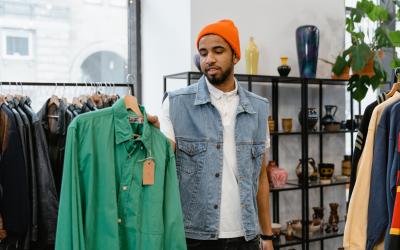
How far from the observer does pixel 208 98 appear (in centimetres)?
224

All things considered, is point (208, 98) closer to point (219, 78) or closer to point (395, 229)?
point (219, 78)

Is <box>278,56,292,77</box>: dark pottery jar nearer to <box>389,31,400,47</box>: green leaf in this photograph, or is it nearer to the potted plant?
the potted plant

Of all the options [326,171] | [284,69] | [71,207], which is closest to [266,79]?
[284,69]

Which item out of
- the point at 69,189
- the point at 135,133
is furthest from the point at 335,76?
the point at 69,189

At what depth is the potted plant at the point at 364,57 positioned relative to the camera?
387 centimetres

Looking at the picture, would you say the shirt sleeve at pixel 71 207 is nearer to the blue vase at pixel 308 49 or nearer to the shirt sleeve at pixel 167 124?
the shirt sleeve at pixel 167 124

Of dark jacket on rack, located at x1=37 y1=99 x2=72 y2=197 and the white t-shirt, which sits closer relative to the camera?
the white t-shirt

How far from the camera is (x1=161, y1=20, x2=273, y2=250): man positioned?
2166 mm

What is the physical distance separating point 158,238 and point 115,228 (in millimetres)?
188

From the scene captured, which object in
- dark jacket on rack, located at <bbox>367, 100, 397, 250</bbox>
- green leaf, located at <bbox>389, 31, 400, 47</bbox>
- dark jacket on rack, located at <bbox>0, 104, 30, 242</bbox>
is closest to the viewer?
dark jacket on rack, located at <bbox>367, 100, 397, 250</bbox>

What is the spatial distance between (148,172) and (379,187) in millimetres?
1069

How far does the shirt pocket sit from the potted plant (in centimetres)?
214

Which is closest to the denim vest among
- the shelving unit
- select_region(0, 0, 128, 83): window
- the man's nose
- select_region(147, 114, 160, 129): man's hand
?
the man's nose

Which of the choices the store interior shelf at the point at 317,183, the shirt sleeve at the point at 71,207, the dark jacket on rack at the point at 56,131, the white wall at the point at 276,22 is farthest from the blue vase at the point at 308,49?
the shirt sleeve at the point at 71,207
